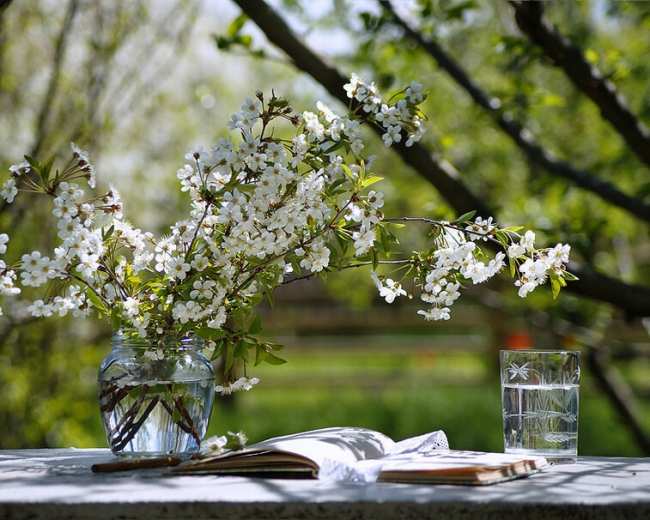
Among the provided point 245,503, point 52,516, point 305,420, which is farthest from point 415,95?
point 305,420

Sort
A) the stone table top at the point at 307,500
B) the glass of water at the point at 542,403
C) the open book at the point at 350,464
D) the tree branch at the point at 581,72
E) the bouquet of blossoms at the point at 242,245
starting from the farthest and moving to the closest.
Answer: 1. the tree branch at the point at 581,72
2. the glass of water at the point at 542,403
3. the bouquet of blossoms at the point at 242,245
4. the open book at the point at 350,464
5. the stone table top at the point at 307,500

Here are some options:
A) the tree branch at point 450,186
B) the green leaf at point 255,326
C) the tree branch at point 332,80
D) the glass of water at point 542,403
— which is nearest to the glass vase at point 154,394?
the green leaf at point 255,326

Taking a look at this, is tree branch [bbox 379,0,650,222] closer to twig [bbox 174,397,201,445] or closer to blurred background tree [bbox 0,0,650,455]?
blurred background tree [bbox 0,0,650,455]

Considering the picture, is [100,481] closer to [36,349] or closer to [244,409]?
[36,349]

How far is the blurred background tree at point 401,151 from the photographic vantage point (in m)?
2.99

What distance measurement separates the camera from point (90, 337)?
545 centimetres

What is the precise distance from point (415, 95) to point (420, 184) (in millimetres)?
3908

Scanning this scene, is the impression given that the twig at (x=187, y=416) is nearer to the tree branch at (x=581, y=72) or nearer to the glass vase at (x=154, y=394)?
the glass vase at (x=154, y=394)

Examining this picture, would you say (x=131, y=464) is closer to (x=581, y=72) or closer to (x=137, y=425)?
(x=137, y=425)

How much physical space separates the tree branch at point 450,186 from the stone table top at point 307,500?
1.31 metres

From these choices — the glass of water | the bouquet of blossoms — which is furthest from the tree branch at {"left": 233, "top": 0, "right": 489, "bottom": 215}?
the glass of water

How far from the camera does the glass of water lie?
1.81 m

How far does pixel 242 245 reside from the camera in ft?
5.35

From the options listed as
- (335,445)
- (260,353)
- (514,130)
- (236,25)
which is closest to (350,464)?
(335,445)
